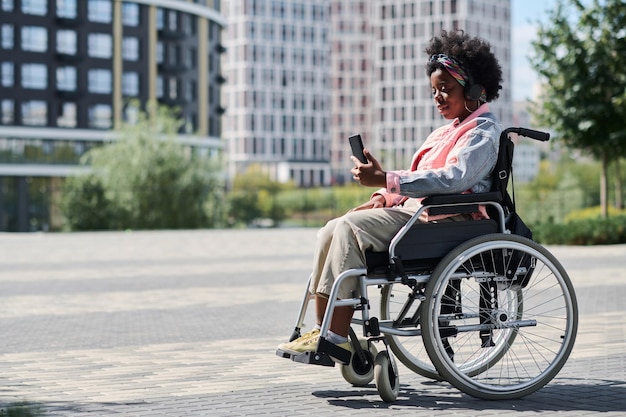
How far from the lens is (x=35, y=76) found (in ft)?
252

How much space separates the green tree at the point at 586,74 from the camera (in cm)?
2472

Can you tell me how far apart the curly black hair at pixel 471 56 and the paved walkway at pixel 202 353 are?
1522 millimetres

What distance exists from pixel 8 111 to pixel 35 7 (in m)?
7.42

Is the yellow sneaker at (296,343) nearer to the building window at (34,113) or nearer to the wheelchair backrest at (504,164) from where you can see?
the wheelchair backrest at (504,164)

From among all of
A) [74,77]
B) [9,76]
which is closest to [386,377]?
[9,76]

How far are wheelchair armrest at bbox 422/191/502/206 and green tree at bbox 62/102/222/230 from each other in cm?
4078

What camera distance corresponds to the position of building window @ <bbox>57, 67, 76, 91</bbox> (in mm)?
77750

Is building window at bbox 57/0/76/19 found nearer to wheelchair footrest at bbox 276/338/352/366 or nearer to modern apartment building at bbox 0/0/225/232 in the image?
modern apartment building at bbox 0/0/225/232

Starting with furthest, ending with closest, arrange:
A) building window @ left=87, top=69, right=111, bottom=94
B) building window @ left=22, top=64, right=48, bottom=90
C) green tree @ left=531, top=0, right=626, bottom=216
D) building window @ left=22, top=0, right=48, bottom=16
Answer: building window @ left=87, top=69, right=111, bottom=94 < building window @ left=22, top=0, right=48, bottom=16 < building window @ left=22, top=64, right=48, bottom=90 < green tree @ left=531, top=0, right=626, bottom=216

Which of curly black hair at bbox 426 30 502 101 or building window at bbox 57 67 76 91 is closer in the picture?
curly black hair at bbox 426 30 502 101

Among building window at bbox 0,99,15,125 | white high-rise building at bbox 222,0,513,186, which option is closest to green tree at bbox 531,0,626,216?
building window at bbox 0,99,15,125

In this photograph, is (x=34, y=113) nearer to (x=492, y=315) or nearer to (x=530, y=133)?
(x=530, y=133)

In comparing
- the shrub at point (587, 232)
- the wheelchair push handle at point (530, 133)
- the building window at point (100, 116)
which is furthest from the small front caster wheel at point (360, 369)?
the building window at point (100, 116)

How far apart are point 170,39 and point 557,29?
198ft
